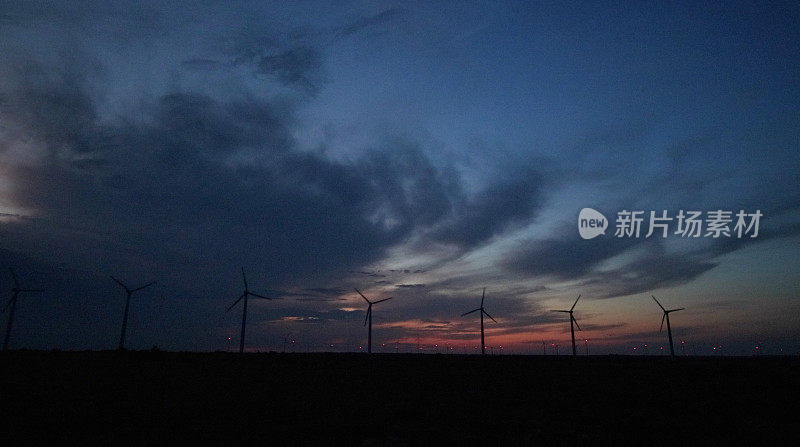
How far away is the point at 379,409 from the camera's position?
58.0 m

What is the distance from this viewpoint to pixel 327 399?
66.8 meters

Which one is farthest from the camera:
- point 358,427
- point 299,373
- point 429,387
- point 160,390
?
point 299,373

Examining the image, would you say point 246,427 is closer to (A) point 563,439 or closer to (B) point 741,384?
(A) point 563,439

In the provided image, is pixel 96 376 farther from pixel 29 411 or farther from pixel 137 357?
pixel 137 357

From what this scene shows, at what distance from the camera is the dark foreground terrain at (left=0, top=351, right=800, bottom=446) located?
44.2 meters

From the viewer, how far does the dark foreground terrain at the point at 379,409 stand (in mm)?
44219

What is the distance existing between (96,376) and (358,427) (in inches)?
2638

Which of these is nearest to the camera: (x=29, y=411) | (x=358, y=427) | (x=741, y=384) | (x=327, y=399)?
(x=358, y=427)

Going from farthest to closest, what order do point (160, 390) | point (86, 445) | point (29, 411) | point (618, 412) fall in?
1. point (160, 390)
2. point (618, 412)
3. point (29, 411)
4. point (86, 445)

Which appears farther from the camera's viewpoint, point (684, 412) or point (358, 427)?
point (684, 412)

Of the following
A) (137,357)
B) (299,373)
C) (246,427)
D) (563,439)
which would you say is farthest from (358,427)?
(137,357)

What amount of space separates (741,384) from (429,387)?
65.6 meters

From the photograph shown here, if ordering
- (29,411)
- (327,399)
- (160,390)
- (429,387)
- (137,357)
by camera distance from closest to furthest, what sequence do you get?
(29,411) < (327,399) < (160,390) < (429,387) < (137,357)

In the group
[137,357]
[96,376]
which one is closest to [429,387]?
[96,376]
